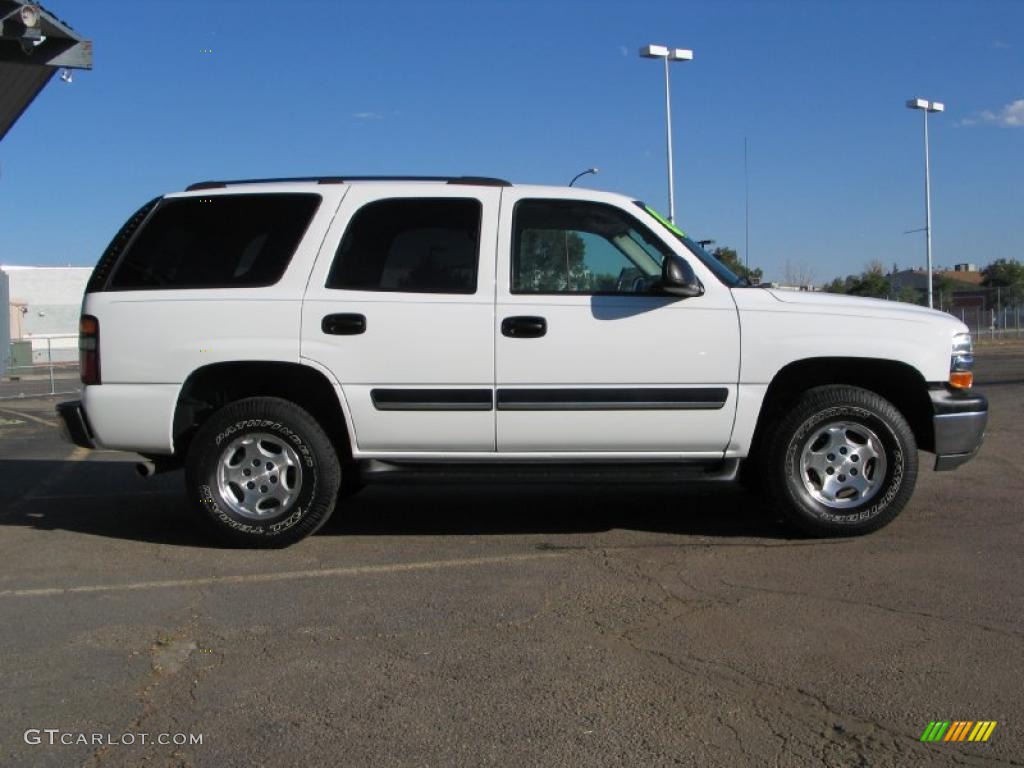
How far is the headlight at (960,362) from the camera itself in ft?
18.1

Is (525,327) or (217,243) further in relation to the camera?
(217,243)

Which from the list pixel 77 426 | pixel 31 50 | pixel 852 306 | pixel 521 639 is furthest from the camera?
pixel 31 50

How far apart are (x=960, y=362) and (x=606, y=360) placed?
6.97ft

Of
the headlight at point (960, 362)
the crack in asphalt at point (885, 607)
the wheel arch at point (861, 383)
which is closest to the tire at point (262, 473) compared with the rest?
the crack in asphalt at point (885, 607)

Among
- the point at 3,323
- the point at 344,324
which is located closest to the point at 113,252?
the point at 344,324

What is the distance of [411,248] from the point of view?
5.52 m

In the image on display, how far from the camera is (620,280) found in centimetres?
550

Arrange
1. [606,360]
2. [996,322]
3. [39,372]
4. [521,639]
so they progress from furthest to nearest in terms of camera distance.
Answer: [996,322] → [39,372] → [606,360] → [521,639]

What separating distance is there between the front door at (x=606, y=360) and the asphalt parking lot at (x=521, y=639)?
68 cm

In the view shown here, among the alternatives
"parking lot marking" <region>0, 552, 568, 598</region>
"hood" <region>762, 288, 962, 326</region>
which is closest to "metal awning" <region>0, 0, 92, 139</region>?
"parking lot marking" <region>0, 552, 568, 598</region>

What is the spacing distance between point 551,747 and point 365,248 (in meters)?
3.31

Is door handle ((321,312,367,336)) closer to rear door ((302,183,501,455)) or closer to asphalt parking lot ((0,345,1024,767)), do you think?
rear door ((302,183,501,455))

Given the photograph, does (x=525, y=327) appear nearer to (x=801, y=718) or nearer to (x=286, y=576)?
(x=286, y=576)

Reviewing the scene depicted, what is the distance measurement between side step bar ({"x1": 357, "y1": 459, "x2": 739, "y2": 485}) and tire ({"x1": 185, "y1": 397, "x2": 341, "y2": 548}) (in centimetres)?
32
